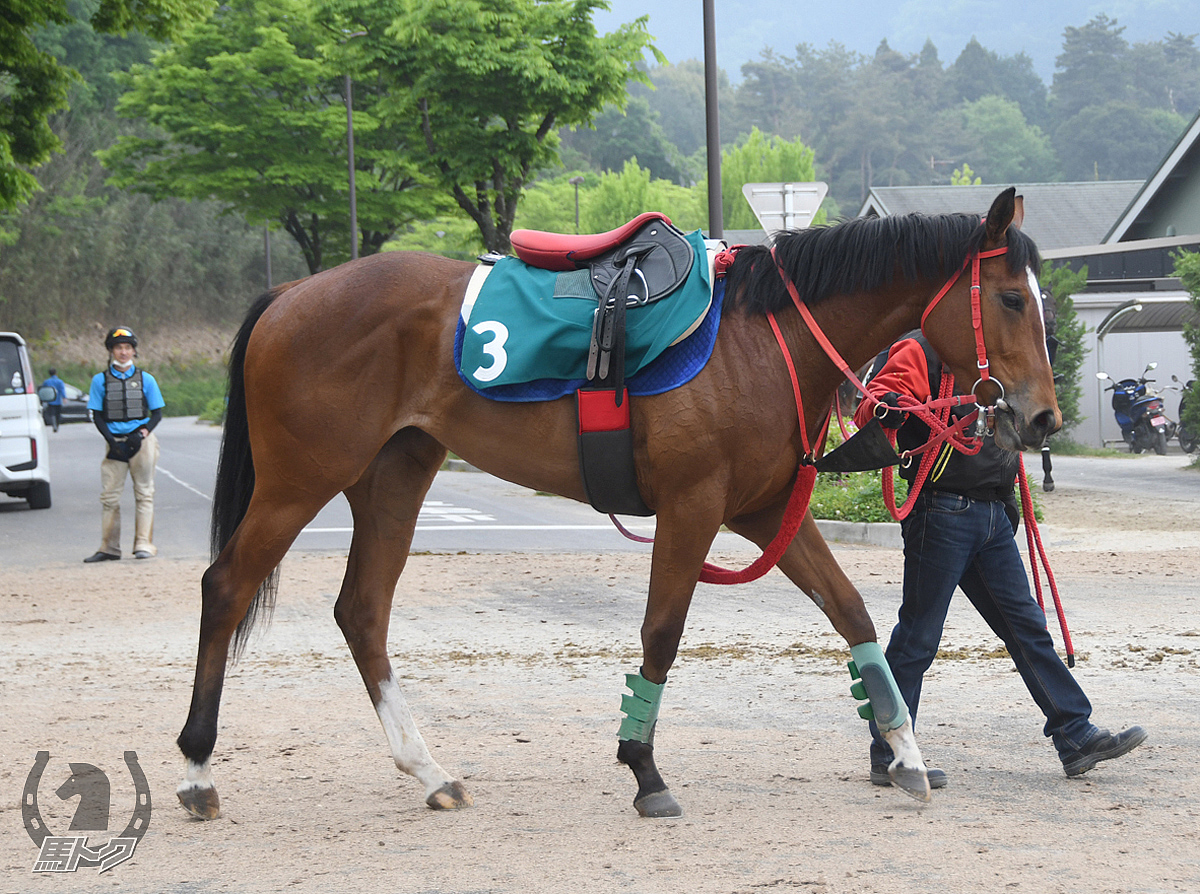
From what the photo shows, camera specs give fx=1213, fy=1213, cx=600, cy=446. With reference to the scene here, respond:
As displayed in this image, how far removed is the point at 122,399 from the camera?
11664 millimetres

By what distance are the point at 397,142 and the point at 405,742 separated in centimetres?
2673

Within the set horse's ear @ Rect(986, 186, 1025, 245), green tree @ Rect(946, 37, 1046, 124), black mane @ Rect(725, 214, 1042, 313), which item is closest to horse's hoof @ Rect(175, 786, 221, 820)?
black mane @ Rect(725, 214, 1042, 313)

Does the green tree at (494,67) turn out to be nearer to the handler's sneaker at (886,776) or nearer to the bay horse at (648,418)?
the bay horse at (648,418)

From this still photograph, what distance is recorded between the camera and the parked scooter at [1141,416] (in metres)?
21.6

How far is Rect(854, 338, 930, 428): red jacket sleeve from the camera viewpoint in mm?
4430

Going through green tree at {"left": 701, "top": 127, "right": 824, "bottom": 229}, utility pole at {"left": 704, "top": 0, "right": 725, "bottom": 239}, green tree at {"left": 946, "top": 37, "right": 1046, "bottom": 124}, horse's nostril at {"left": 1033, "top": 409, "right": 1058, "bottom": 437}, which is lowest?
Answer: horse's nostril at {"left": 1033, "top": 409, "right": 1058, "bottom": 437}

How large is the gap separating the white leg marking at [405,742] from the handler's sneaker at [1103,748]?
92.5 inches

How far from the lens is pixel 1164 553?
35.7ft

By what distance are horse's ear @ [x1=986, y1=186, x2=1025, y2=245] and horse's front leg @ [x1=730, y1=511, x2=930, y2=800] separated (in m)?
1.18

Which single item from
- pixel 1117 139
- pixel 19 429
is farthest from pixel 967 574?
pixel 1117 139

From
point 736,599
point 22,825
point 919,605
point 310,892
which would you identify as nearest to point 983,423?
point 919,605

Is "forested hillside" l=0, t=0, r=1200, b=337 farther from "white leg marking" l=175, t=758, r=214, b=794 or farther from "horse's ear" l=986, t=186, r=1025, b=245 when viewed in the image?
"horse's ear" l=986, t=186, r=1025, b=245

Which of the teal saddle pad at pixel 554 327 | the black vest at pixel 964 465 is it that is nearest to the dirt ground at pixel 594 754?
the black vest at pixel 964 465

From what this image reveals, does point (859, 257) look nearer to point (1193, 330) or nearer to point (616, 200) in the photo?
point (1193, 330)
